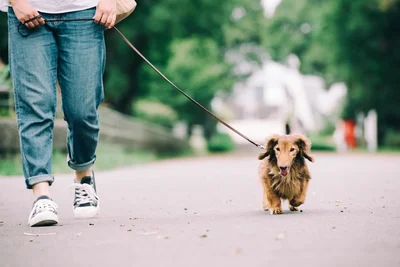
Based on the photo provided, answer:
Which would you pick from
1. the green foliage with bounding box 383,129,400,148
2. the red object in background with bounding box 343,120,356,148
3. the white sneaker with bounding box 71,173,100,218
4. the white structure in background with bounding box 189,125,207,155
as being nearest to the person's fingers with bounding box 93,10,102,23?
the white sneaker with bounding box 71,173,100,218

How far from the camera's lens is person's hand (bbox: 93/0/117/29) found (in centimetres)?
538

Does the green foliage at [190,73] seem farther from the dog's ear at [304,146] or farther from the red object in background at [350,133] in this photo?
the dog's ear at [304,146]

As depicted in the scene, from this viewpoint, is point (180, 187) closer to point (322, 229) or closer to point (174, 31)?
point (322, 229)

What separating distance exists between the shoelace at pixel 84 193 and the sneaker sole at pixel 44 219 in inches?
22.5

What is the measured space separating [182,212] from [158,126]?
74.6 ft

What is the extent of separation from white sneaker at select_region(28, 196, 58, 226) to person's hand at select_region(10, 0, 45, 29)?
1144 millimetres

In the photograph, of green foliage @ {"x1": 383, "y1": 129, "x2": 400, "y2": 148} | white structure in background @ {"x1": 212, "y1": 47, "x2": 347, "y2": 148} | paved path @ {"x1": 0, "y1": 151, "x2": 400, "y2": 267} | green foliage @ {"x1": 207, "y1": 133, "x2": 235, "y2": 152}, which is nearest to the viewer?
paved path @ {"x1": 0, "y1": 151, "x2": 400, "y2": 267}

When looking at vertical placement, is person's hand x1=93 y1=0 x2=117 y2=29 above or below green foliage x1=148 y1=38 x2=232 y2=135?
above

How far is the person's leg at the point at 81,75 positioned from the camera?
532cm

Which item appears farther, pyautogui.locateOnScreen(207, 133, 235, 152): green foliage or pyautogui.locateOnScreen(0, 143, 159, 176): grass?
pyautogui.locateOnScreen(207, 133, 235, 152): green foliage

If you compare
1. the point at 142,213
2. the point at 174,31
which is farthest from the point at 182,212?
the point at 174,31

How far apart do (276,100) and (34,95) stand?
9592 centimetres

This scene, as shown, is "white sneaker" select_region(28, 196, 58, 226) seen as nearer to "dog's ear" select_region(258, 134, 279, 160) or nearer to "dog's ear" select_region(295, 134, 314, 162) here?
"dog's ear" select_region(258, 134, 279, 160)

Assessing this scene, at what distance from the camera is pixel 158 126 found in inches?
1129
